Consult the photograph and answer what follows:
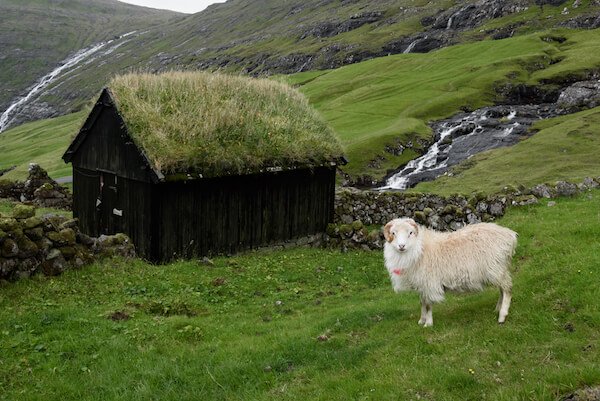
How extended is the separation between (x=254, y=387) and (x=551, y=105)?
2503 inches

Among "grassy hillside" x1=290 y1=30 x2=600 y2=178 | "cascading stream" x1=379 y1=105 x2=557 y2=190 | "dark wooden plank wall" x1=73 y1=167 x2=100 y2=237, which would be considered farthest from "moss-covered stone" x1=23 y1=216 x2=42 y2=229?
"grassy hillside" x1=290 y1=30 x2=600 y2=178

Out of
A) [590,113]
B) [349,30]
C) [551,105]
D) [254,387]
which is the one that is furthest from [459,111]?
[349,30]

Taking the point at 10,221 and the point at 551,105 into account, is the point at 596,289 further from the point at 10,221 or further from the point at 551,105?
the point at 551,105

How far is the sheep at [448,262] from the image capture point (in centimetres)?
948

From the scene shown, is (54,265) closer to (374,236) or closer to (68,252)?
(68,252)

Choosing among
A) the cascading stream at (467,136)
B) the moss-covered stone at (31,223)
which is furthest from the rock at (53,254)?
the cascading stream at (467,136)

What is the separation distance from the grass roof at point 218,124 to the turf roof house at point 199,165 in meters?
0.04

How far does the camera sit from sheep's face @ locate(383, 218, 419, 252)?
9500 mm

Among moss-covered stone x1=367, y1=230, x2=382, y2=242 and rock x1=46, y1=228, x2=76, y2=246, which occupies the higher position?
rock x1=46, y1=228, x2=76, y2=246

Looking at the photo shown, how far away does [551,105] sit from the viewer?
2432 inches

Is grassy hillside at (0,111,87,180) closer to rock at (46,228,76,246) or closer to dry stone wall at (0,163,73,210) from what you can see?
dry stone wall at (0,163,73,210)

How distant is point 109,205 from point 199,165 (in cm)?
496

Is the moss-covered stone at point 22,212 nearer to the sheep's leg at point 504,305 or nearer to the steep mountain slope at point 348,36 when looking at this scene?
the sheep's leg at point 504,305

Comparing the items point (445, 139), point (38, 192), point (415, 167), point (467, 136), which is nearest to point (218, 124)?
point (38, 192)
